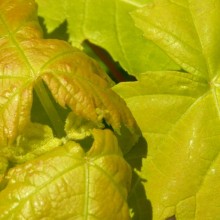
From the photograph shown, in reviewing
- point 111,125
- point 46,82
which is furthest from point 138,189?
point 46,82

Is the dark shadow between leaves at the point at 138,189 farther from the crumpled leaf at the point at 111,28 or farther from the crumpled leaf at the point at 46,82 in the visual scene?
the crumpled leaf at the point at 111,28

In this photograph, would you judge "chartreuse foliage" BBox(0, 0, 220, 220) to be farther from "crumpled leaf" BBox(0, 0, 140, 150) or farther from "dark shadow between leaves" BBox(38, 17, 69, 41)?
"dark shadow between leaves" BBox(38, 17, 69, 41)

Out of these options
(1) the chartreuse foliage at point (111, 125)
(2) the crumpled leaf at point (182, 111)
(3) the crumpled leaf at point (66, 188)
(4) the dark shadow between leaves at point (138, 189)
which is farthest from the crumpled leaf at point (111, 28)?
(3) the crumpled leaf at point (66, 188)

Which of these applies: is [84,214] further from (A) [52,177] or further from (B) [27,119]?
(B) [27,119]

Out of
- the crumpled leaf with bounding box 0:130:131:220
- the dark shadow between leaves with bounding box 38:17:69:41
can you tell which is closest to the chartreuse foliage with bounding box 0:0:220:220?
the crumpled leaf with bounding box 0:130:131:220

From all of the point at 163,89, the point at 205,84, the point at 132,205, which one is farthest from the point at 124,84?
the point at 132,205
